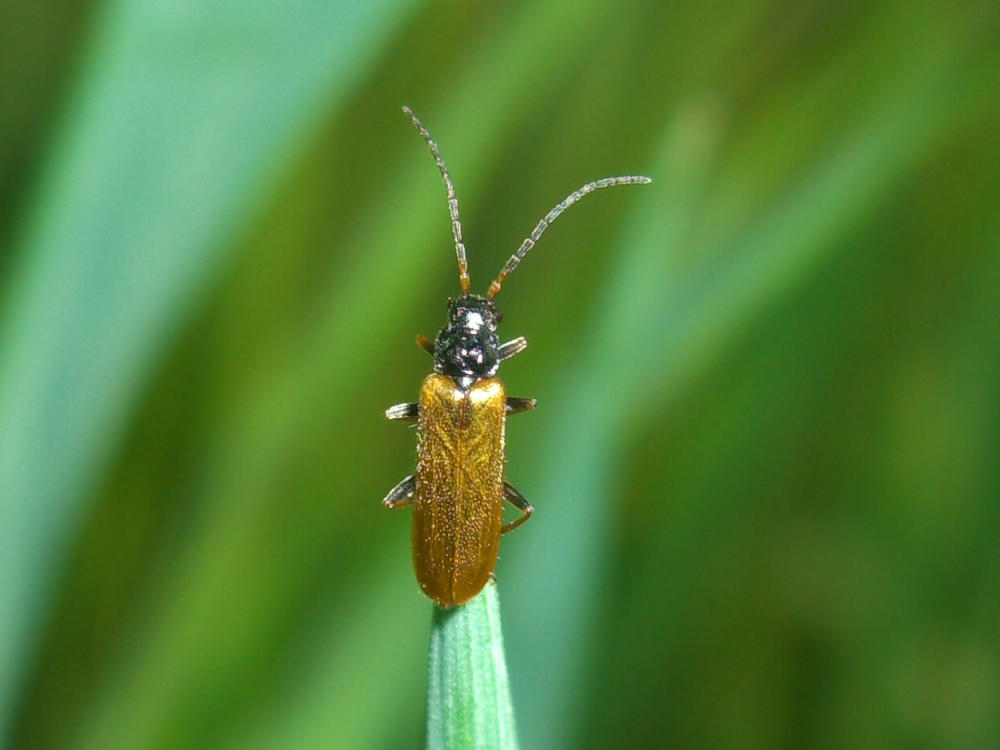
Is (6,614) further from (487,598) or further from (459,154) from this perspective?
(459,154)

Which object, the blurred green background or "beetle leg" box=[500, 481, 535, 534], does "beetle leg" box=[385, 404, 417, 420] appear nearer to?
the blurred green background

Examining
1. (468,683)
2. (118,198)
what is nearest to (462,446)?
(118,198)

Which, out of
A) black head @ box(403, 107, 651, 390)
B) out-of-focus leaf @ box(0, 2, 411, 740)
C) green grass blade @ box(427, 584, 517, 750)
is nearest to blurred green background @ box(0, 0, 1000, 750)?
out-of-focus leaf @ box(0, 2, 411, 740)

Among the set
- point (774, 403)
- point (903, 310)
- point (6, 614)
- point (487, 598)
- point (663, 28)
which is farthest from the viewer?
point (903, 310)

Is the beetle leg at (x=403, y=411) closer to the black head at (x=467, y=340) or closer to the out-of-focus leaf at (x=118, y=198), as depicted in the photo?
the black head at (x=467, y=340)

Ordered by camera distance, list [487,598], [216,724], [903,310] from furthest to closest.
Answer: [903,310] < [216,724] < [487,598]

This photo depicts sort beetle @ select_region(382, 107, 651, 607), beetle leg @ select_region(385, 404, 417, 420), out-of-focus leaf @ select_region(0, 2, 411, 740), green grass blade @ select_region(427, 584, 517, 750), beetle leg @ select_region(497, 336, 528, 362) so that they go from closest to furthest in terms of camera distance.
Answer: green grass blade @ select_region(427, 584, 517, 750)
out-of-focus leaf @ select_region(0, 2, 411, 740)
beetle @ select_region(382, 107, 651, 607)
beetle leg @ select_region(497, 336, 528, 362)
beetle leg @ select_region(385, 404, 417, 420)

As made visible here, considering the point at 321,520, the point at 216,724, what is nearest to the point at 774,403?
the point at 321,520
